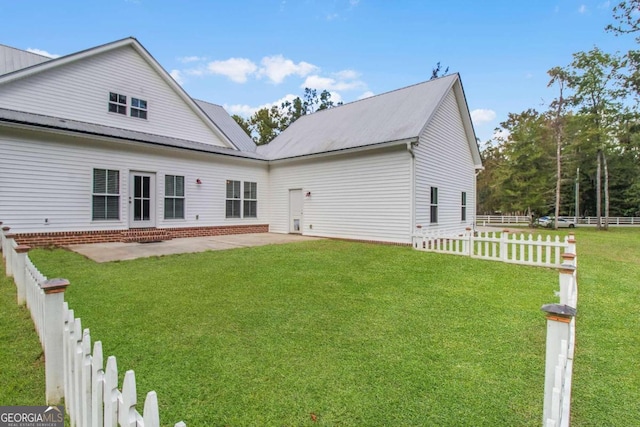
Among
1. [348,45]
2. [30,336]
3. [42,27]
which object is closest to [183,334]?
[30,336]

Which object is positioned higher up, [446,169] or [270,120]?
[270,120]

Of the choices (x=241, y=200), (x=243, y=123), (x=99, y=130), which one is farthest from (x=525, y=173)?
(x=99, y=130)

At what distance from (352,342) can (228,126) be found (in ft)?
56.5

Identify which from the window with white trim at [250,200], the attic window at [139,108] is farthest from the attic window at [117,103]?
the window with white trim at [250,200]

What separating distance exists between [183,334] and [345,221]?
9.69 m

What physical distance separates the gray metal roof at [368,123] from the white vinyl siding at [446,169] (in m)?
0.63

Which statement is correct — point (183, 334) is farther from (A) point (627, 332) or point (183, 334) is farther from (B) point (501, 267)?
(B) point (501, 267)

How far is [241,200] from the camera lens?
14820 mm

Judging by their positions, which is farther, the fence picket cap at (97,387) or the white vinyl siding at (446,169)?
the white vinyl siding at (446,169)

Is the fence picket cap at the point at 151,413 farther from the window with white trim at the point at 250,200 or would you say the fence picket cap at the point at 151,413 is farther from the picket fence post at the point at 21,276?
the window with white trim at the point at 250,200

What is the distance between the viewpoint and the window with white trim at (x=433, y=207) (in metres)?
12.6

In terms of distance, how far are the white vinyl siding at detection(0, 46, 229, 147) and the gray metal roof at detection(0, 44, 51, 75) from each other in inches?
75.4

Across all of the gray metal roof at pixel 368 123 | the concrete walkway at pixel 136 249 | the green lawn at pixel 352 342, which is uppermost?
the gray metal roof at pixel 368 123
